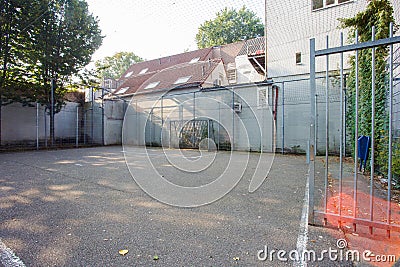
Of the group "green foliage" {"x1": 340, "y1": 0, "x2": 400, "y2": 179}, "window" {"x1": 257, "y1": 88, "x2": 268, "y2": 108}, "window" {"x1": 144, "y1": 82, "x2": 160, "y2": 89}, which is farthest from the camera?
"window" {"x1": 144, "y1": 82, "x2": 160, "y2": 89}

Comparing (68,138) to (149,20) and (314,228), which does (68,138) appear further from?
(314,228)

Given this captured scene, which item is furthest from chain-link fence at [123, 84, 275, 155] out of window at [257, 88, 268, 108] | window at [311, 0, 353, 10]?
window at [311, 0, 353, 10]

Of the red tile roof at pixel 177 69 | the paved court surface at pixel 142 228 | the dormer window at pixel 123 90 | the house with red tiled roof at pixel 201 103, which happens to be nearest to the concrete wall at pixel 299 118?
the house with red tiled roof at pixel 201 103

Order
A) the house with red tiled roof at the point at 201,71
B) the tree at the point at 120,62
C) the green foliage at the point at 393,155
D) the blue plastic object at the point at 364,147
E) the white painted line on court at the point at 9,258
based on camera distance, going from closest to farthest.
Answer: the white painted line on court at the point at 9,258 → the green foliage at the point at 393,155 → the blue plastic object at the point at 364,147 → the house with red tiled roof at the point at 201,71 → the tree at the point at 120,62

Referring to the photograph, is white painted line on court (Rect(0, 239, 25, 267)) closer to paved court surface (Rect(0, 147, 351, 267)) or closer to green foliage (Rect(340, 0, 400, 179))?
paved court surface (Rect(0, 147, 351, 267))

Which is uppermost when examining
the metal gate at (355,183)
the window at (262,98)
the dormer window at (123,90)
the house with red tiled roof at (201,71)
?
the house with red tiled roof at (201,71)

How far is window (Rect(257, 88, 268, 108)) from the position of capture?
9.57 metres

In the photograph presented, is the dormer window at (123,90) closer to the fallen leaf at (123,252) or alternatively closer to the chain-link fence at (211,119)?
the chain-link fence at (211,119)

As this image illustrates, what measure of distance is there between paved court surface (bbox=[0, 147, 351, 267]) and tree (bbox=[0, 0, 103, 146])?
942cm

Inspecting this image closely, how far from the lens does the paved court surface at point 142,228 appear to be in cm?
159

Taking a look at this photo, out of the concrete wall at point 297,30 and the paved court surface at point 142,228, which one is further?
the concrete wall at point 297,30

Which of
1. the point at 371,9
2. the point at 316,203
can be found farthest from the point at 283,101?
the point at 316,203

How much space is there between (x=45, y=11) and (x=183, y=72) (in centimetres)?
744

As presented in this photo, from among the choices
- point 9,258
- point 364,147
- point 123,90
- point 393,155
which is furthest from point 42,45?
point 393,155
